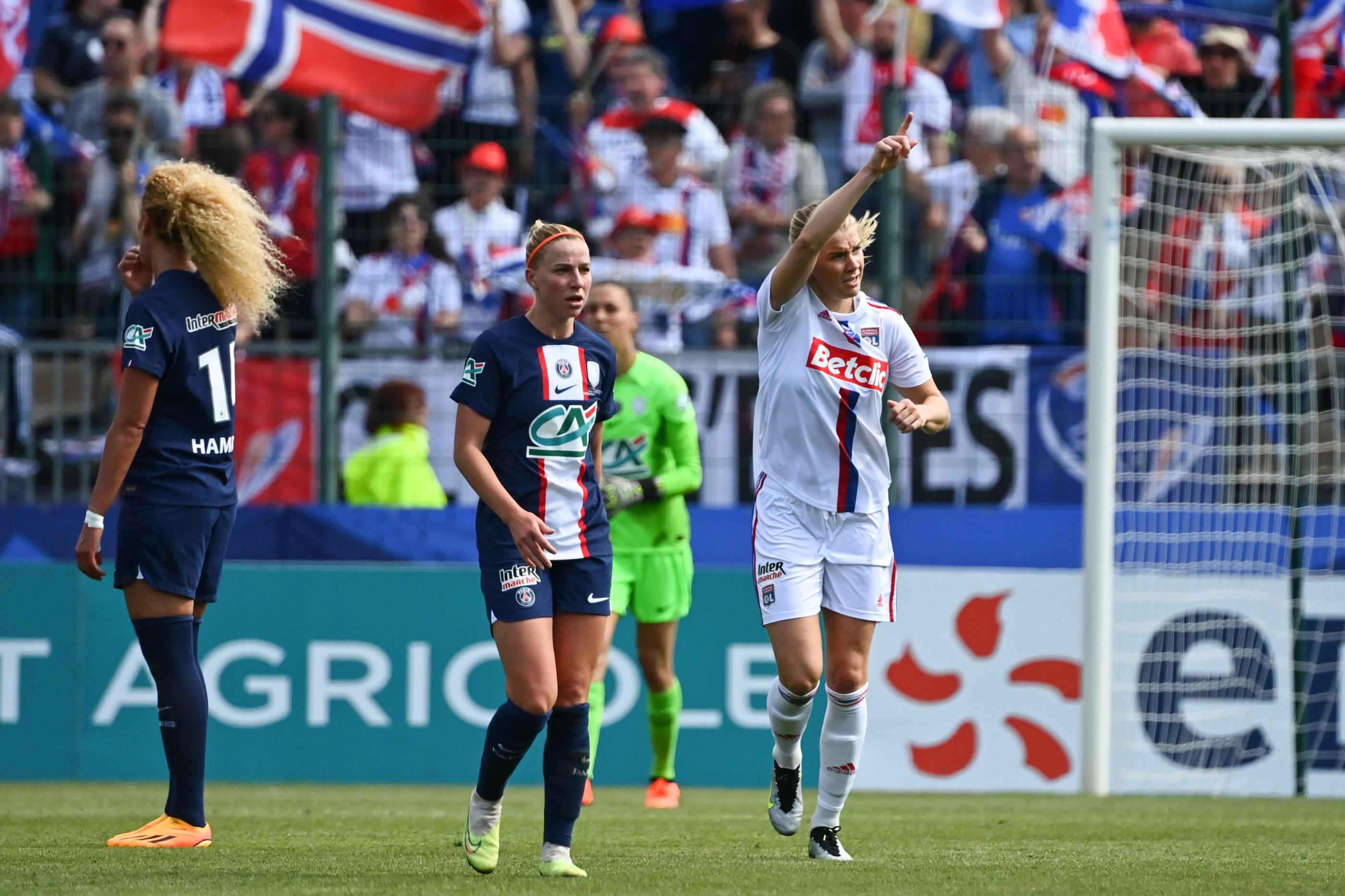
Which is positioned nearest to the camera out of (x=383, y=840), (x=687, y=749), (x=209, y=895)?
(x=209, y=895)

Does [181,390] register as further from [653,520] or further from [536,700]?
[653,520]

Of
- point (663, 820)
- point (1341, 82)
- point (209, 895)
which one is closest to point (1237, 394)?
point (1341, 82)

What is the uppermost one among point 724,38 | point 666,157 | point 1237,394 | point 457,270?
point 724,38

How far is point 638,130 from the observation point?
11.1 metres

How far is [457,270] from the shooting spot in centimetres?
1068

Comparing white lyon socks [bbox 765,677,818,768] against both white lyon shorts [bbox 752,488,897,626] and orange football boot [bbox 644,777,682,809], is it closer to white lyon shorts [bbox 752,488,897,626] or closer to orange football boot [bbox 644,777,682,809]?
white lyon shorts [bbox 752,488,897,626]

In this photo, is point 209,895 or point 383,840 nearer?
point 209,895

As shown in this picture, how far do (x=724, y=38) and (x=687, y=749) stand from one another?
5.77 meters

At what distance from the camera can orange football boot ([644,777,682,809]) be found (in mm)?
8125

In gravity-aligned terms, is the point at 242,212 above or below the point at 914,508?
above

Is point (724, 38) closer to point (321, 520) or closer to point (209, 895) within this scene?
point (321, 520)

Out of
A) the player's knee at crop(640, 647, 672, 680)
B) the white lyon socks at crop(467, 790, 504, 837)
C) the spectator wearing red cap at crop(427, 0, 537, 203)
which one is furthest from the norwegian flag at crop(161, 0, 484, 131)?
the white lyon socks at crop(467, 790, 504, 837)

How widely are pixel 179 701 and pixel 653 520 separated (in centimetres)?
291

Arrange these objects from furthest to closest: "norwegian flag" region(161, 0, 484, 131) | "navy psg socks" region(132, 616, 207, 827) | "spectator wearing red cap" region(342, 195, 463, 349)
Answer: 1. "norwegian flag" region(161, 0, 484, 131)
2. "spectator wearing red cap" region(342, 195, 463, 349)
3. "navy psg socks" region(132, 616, 207, 827)
